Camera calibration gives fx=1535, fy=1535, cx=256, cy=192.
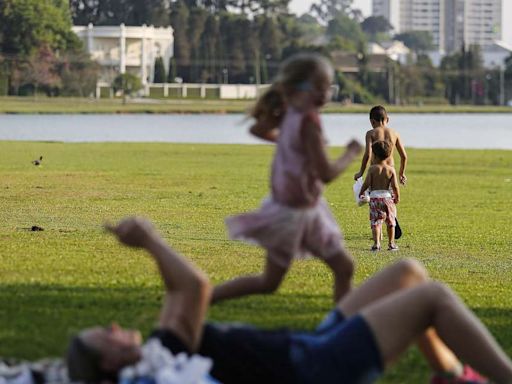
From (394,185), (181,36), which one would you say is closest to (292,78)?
(394,185)

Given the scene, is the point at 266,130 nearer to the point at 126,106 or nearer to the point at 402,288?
the point at 402,288

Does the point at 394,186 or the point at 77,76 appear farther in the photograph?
the point at 77,76

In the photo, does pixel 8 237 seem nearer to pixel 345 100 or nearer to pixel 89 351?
pixel 89 351

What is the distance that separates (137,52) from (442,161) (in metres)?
130

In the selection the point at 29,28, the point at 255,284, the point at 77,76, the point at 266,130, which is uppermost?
the point at 29,28

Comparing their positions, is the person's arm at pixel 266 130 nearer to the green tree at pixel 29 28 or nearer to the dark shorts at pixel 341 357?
the dark shorts at pixel 341 357

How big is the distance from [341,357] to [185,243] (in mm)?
9207

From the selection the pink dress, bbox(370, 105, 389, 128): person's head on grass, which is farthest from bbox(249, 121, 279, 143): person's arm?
bbox(370, 105, 389, 128): person's head on grass

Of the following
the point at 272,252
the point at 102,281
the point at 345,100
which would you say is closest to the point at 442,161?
the point at 102,281

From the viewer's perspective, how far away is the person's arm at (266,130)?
7.63 metres

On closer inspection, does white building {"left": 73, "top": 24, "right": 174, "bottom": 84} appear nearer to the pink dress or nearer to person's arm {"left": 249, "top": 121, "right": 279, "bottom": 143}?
person's arm {"left": 249, "top": 121, "right": 279, "bottom": 143}

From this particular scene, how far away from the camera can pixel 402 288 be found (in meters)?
6.53

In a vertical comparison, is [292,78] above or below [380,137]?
above

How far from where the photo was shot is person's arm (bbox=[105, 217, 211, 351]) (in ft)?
20.0
